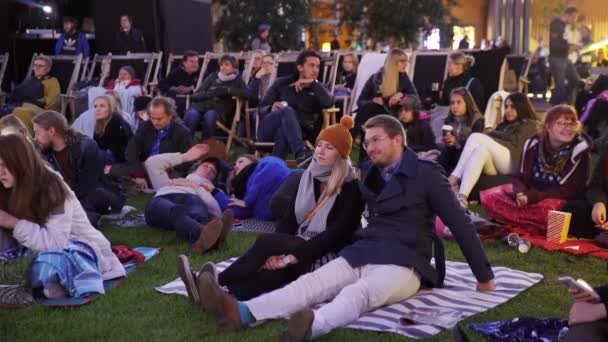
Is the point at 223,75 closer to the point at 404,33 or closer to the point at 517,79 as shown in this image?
the point at 517,79

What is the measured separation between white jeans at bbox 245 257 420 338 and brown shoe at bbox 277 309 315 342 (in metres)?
0.24

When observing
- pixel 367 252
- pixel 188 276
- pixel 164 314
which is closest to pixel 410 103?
pixel 367 252

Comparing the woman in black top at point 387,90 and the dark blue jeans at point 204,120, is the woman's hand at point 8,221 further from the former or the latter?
the dark blue jeans at point 204,120

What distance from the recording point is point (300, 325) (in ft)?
11.2

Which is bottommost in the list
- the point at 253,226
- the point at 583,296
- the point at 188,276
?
the point at 253,226

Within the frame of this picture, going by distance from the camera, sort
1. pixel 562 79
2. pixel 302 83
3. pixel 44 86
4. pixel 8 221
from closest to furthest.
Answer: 1. pixel 8 221
2. pixel 302 83
3. pixel 44 86
4. pixel 562 79

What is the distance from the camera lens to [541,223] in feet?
18.6

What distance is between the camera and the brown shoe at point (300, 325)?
342 centimetres

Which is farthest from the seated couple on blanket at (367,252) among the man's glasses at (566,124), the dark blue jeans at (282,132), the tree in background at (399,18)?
the tree in background at (399,18)

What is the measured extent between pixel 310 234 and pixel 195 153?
3.00 metres

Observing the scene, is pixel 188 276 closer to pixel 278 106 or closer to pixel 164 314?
pixel 164 314

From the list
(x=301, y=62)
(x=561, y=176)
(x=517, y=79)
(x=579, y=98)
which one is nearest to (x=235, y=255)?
(x=561, y=176)

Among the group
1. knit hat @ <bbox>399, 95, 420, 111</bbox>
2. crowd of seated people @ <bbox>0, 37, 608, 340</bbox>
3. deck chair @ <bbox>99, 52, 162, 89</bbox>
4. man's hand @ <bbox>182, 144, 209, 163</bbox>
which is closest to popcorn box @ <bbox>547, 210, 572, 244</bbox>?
crowd of seated people @ <bbox>0, 37, 608, 340</bbox>

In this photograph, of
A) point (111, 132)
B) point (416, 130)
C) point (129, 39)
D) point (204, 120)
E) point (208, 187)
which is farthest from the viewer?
point (129, 39)
